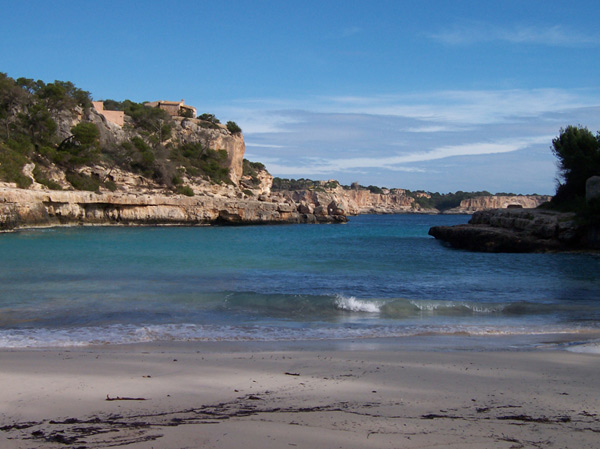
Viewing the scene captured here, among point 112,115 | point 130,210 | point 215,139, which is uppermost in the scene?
point 112,115

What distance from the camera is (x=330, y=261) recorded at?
62.1 ft

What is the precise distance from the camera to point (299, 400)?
387cm

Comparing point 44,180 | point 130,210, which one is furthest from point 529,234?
point 44,180

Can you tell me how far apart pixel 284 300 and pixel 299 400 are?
6551 millimetres

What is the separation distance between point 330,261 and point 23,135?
1429 inches

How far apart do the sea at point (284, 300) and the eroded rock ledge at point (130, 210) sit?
15914mm

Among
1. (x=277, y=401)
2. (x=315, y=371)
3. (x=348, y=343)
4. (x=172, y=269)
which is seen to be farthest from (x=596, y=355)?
(x=172, y=269)

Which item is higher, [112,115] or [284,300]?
[112,115]

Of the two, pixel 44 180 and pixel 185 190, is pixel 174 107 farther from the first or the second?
pixel 44 180

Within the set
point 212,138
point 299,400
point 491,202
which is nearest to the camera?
point 299,400

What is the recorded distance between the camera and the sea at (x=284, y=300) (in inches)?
298

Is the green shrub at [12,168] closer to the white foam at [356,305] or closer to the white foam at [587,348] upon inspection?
the white foam at [356,305]

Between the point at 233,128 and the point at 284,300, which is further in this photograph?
the point at 233,128

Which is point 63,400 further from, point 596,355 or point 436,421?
point 596,355
